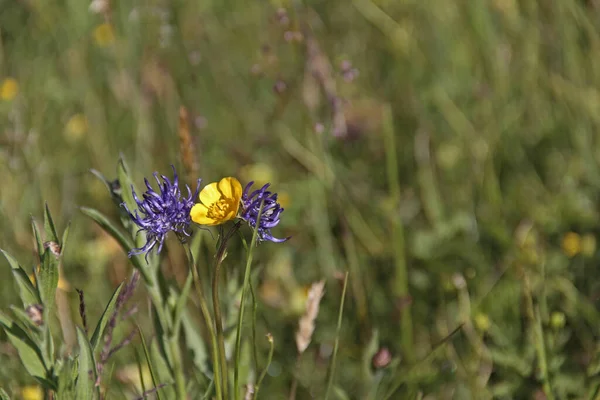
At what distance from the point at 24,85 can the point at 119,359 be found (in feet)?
4.98

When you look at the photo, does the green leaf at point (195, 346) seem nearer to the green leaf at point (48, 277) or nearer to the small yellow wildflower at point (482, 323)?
the green leaf at point (48, 277)

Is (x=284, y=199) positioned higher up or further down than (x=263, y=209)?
higher up

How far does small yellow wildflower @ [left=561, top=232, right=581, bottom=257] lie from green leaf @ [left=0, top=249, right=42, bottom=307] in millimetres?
1554

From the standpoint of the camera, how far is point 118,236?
1162 millimetres

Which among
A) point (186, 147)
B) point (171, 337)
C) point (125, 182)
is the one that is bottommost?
point (171, 337)

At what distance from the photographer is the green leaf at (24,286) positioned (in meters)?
0.97

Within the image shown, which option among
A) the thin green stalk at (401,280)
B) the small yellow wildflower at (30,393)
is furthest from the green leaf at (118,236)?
the thin green stalk at (401,280)

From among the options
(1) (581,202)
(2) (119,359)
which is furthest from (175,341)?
(1) (581,202)

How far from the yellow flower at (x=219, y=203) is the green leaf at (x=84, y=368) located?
0.23 metres

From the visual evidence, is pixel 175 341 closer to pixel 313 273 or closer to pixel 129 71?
pixel 313 273

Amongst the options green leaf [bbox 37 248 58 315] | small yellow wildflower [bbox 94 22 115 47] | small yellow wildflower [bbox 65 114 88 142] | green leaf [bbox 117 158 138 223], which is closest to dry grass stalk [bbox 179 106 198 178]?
green leaf [bbox 117 158 138 223]

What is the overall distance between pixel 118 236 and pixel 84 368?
0.25 metres

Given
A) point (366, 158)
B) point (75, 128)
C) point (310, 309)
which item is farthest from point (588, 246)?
point (75, 128)

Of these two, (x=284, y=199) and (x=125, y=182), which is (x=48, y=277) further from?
(x=284, y=199)
